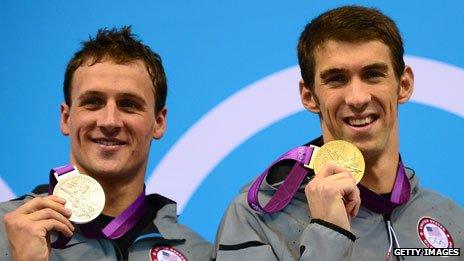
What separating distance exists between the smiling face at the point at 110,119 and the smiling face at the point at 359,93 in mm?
543

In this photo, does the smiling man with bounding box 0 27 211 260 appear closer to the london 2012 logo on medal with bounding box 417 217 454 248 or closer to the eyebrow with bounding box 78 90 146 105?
the eyebrow with bounding box 78 90 146 105

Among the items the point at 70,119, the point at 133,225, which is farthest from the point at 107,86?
the point at 133,225

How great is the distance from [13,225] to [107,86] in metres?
0.51

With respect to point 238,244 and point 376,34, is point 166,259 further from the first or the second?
point 376,34

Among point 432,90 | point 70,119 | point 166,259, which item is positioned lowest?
point 166,259

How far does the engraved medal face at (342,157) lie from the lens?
2.18 metres

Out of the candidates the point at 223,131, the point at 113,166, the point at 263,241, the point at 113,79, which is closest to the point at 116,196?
the point at 113,166

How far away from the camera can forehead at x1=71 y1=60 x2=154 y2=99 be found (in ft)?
7.98

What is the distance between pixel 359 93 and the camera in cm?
225

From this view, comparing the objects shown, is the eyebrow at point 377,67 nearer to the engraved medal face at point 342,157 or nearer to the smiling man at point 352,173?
the smiling man at point 352,173

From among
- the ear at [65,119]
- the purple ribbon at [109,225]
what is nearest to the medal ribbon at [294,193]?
the purple ribbon at [109,225]

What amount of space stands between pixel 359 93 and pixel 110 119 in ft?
2.32

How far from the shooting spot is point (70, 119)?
2.50 m

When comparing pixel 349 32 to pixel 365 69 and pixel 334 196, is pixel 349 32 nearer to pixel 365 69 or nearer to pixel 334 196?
pixel 365 69
